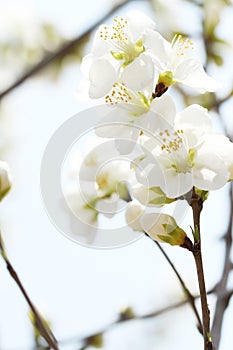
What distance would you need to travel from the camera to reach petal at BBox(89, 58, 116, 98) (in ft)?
2.47

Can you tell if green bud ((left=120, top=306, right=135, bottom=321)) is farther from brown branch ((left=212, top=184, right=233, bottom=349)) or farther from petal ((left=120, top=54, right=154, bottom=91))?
petal ((left=120, top=54, right=154, bottom=91))

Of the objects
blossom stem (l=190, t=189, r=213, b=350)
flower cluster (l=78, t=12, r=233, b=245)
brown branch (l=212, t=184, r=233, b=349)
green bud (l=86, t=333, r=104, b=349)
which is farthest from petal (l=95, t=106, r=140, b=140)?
green bud (l=86, t=333, r=104, b=349)

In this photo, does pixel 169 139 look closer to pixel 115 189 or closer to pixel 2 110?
pixel 115 189

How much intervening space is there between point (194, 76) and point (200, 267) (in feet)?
0.80

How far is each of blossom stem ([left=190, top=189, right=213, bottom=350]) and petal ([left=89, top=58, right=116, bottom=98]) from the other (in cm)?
16

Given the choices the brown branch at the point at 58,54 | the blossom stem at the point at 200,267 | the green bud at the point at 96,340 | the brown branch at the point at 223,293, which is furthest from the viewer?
the brown branch at the point at 58,54

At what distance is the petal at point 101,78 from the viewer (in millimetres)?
754

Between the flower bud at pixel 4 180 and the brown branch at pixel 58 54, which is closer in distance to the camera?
the flower bud at pixel 4 180

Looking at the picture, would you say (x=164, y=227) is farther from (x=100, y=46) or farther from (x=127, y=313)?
(x=127, y=313)

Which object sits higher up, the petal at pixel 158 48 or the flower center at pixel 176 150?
the petal at pixel 158 48

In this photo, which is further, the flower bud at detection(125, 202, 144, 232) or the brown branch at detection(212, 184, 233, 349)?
the brown branch at detection(212, 184, 233, 349)

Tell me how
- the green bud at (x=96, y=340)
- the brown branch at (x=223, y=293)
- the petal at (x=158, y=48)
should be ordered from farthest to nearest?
the green bud at (x=96, y=340), the brown branch at (x=223, y=293), the petal at (x=158, y=48)

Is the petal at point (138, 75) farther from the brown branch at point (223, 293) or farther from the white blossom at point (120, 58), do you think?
the brown branch at point (223, 293)

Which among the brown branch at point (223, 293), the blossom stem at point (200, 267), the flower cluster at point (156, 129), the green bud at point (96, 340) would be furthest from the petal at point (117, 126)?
the green bud at point (96, 340)
